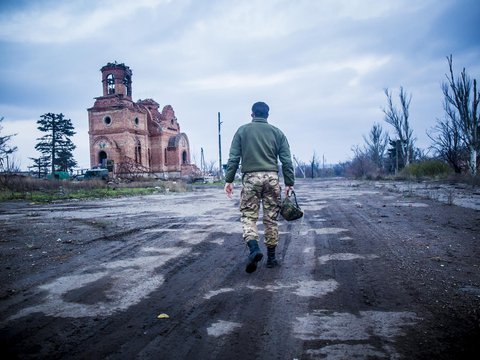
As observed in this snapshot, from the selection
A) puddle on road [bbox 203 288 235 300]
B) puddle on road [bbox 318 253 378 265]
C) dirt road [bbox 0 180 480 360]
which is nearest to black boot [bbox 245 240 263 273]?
dirt road [bbox 0 180 480 360]

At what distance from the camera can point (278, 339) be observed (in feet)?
7.23

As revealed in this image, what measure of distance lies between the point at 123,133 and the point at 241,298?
3657 cm

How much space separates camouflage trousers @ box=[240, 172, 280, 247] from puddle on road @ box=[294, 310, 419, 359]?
4.90ft

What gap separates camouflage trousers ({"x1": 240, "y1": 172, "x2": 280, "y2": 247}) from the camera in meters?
3.97

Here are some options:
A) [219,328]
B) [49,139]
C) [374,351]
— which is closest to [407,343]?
[374,351]

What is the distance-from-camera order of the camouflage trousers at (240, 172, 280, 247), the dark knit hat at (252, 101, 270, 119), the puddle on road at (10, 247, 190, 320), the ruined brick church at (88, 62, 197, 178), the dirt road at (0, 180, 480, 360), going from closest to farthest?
1. the dirt road at (0, 180, 480, 360)
2. the puddle on road at (10, 247, 190, 320)
3. the camouflage trousers at (240, 172, 280, 247)
4. the dark knit hat at (252, 101, 270, 119)
5. the ruined brick church at (88, 62, 197, 178)

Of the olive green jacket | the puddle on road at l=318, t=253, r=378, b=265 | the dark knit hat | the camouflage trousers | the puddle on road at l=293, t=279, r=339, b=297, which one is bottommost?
the puddle on road at l=293, t=279, r=339, b=297

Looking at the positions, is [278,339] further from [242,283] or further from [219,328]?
[242,283]

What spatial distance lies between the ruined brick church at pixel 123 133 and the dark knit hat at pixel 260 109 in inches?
1235

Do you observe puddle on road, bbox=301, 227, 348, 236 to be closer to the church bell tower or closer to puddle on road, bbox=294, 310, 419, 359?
puddle on road, bbox=294, 310, 419, 359

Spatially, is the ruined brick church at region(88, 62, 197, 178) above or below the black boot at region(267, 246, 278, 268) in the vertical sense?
above

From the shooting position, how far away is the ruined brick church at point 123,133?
3597 cm

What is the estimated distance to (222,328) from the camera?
93.3 inches

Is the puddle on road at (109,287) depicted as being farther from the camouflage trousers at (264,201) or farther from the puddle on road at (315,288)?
the puddle on road at (315,288)
